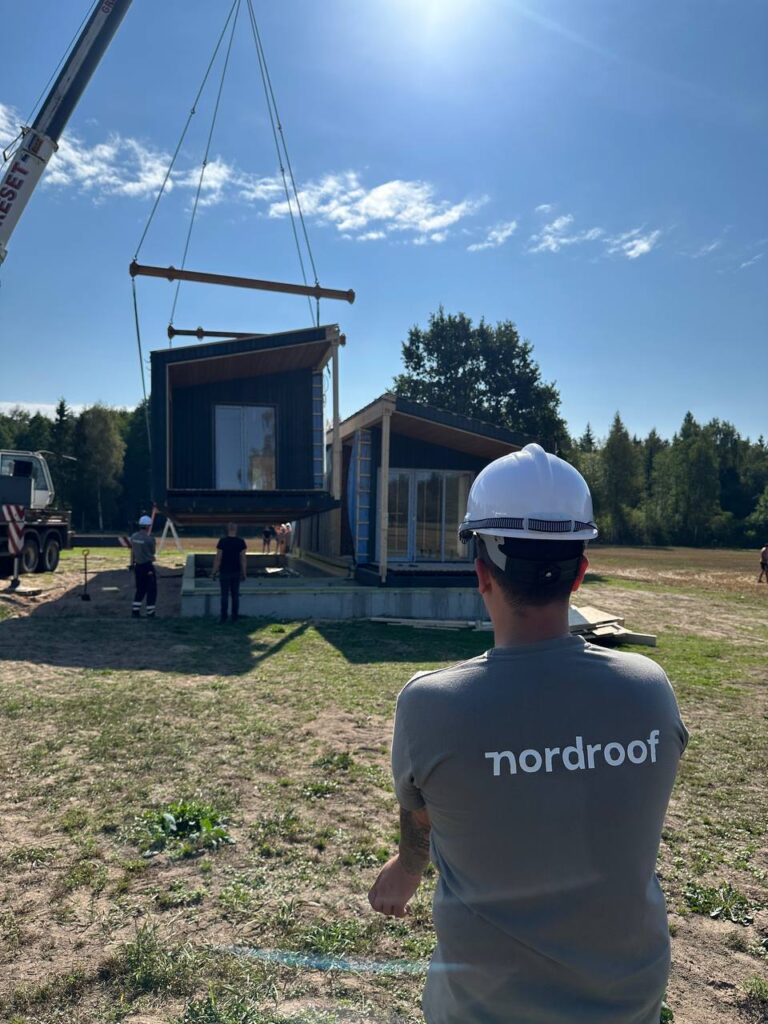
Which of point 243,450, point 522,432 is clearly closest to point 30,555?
point 243,450

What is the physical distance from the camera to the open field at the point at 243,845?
3.16 m

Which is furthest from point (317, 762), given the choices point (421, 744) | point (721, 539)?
point (721, 539)

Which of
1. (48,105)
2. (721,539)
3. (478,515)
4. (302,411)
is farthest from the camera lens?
(721,539)

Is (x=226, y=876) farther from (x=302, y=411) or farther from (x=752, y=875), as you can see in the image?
(x=302, y=411)

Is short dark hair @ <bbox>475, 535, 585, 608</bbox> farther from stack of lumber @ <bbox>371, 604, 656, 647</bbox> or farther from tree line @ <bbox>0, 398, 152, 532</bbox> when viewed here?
tree line @ <bbox>0, 398, 152, 532</bbox>

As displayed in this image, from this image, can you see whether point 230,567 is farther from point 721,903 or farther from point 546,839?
point 546,839

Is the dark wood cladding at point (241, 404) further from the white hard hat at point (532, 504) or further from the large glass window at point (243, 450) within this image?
the white hard hat at point (532, 504)

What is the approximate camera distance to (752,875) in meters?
4.29

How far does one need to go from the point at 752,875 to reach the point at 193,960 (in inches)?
133

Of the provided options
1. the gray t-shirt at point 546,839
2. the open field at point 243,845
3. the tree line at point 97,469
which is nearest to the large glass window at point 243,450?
the open field at point 243,845

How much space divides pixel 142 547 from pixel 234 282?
25.7 ft

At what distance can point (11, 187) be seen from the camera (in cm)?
1390

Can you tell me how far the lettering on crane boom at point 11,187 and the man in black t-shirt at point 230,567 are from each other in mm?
8007

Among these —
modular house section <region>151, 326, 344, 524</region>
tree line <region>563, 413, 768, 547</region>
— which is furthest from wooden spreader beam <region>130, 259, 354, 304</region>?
tree line <region>563, 413, 768, 547</region>
